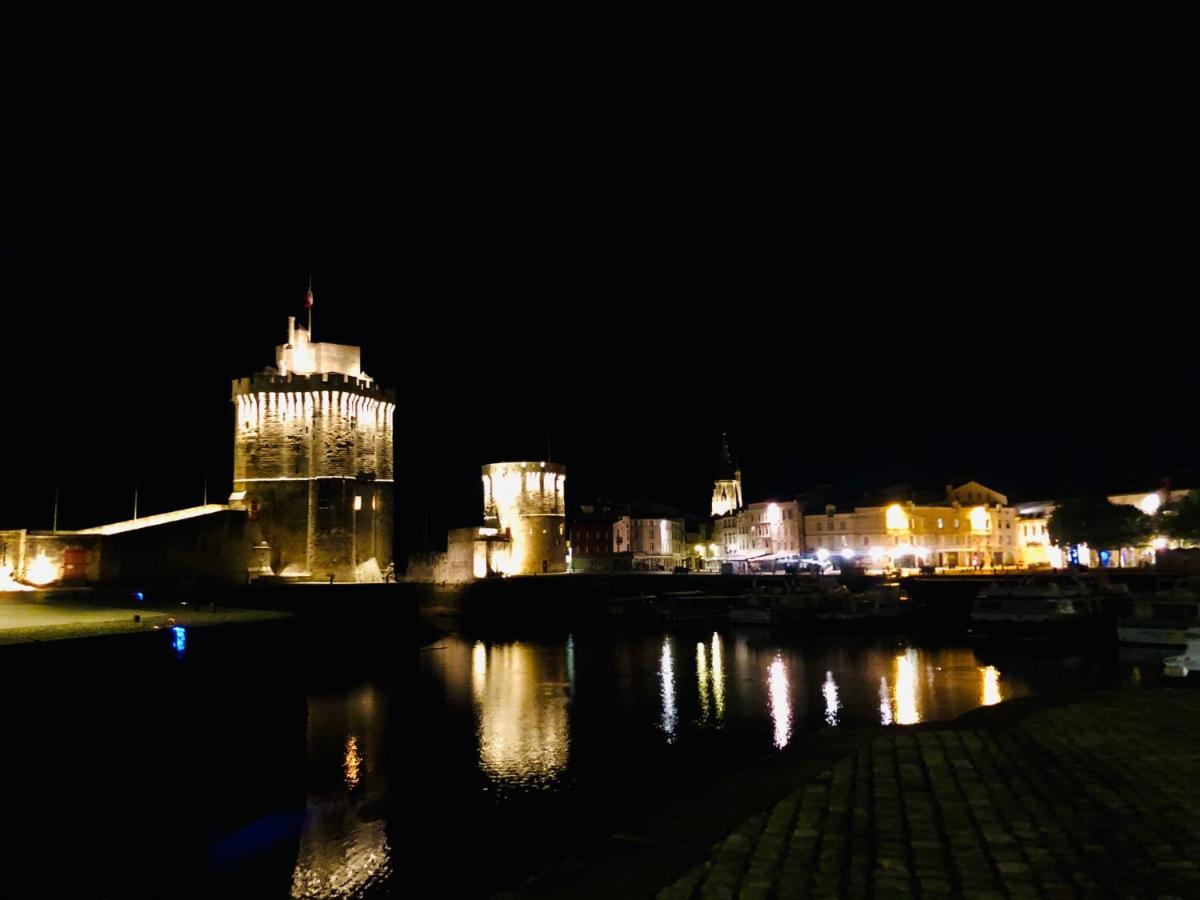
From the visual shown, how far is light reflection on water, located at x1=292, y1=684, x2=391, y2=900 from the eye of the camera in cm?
1036

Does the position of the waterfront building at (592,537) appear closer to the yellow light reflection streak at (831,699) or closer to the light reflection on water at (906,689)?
the light reflection on water at (906,689)

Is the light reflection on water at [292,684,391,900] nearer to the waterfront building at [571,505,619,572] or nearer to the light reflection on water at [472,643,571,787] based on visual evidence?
the light reflection on water at [472,643,571,787]

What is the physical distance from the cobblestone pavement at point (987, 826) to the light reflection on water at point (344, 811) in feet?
17.8

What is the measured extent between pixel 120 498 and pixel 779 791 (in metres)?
52.1

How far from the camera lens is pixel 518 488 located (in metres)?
57.7

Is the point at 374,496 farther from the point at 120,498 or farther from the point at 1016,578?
the point at 1016,578

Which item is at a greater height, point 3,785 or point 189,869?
point 3,785

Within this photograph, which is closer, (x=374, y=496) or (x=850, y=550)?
(x=374, y=496)

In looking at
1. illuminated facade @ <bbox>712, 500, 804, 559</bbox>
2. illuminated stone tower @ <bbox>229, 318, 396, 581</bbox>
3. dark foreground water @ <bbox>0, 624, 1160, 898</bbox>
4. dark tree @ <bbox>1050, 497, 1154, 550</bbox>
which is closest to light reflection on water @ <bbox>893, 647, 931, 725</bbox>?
dark foreground water @ <bbox>0, 624, 1160, 898</bbox>

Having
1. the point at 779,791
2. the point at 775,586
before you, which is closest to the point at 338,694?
the point at 779,791

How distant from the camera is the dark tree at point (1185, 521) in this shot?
51.5m

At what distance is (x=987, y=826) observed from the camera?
700 cm

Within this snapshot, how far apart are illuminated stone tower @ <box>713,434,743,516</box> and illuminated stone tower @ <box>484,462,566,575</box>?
137 feet

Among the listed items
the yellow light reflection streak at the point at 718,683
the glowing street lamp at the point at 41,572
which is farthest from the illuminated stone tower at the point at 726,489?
the glowing street lamp at the point at 41,572
